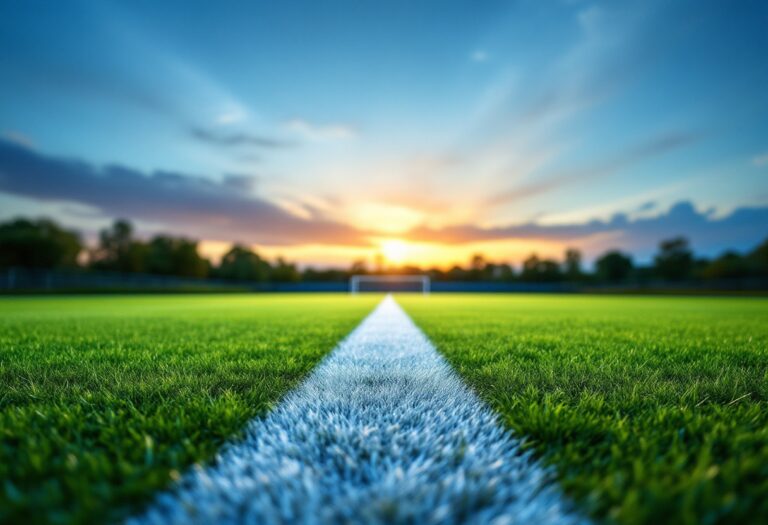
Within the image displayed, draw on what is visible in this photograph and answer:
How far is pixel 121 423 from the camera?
1178 millimetres

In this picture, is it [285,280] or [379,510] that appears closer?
[379,510]

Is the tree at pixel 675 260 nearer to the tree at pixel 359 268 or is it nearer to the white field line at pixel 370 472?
the tree at pixel 359 268

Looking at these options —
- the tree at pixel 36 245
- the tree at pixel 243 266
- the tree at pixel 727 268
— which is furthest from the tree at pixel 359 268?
the tree at pixel 727 268

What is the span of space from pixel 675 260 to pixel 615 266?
8825mm

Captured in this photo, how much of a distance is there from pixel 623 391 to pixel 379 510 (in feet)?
4.68

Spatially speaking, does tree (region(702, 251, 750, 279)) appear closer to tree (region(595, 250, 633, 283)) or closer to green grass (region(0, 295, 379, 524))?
tree (region(595, 250, 633, 283))

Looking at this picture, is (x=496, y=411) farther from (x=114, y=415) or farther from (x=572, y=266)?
(x=572, y=266)

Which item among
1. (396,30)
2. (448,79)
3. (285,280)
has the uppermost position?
(396,30)

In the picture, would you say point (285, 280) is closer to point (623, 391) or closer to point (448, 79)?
point (448, 79)

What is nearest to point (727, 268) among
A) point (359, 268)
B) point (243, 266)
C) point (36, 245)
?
point (359, 268)

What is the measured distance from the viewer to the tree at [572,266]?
60.7 m

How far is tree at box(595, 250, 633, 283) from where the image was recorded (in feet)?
207

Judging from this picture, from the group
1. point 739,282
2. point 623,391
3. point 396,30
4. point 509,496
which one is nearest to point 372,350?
point 623,391

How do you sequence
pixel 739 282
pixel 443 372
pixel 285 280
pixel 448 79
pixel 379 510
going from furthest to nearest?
pixel 285 280, pixel 739 282, pixel 448 79, pixel 443 372, pixel 379 510
